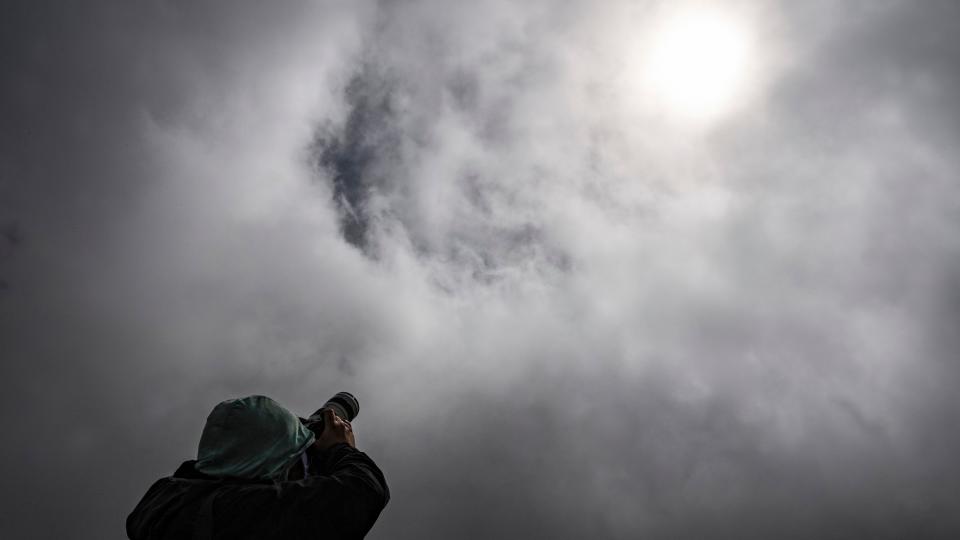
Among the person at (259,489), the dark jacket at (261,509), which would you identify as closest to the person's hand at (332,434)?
the person at (259,489)

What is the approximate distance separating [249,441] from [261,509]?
1.84 feet

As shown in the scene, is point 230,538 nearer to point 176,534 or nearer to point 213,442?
point 176,534

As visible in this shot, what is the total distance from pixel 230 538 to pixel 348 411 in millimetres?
2379

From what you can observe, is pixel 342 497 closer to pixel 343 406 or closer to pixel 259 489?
pixel 259 489

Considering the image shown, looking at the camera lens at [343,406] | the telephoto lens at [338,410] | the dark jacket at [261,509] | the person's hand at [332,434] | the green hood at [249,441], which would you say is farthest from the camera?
the camera lens at [343,406]

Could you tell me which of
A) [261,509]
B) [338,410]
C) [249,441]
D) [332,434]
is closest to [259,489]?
[261,509]

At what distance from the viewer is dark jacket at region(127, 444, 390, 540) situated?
2.84 meters

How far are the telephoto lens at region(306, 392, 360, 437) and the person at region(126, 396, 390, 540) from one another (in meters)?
0.52

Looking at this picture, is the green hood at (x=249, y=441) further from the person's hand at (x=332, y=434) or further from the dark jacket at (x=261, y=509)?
the person's hand at (x=332, y=434)

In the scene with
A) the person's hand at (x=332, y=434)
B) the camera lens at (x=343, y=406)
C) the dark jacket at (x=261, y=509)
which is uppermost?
the camera lens at (x=343, y=406)

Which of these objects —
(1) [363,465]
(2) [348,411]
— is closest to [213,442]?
(1) [363,465]

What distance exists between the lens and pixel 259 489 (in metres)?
2.97

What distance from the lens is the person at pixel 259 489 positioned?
9.37ft

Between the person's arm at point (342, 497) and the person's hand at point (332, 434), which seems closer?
the person's arm at point (342, 497)
